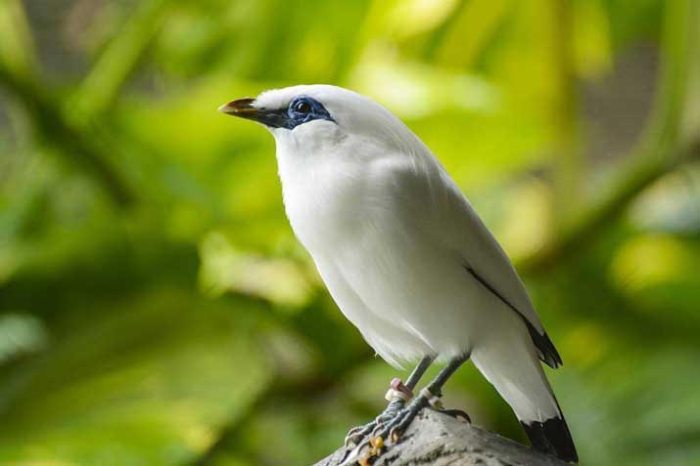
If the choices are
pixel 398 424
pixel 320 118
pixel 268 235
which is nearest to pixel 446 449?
pixel 398 424

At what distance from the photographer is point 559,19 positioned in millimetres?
1914

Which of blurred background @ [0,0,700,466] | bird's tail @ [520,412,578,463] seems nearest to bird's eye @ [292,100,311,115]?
bird's tail @ [520,412,578,463]

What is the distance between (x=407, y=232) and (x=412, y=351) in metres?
0.17

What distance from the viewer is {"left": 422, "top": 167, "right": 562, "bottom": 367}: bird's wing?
0.91 meters

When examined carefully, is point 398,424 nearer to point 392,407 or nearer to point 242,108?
point 392,407

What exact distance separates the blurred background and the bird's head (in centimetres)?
67

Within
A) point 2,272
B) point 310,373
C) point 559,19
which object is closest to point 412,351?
point 310,373

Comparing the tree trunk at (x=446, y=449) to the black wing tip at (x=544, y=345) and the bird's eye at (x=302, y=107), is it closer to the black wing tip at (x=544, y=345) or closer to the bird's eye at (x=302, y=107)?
the black wing tip at (x=544, y=345)

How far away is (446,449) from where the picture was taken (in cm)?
89

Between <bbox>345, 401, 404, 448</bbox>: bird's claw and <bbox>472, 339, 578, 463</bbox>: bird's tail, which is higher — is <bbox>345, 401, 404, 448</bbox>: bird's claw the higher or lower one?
the higher one

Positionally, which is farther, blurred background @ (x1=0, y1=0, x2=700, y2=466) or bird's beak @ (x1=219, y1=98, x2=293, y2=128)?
blurred background @ (x1=0, y1=0, x2=700, y2=466)

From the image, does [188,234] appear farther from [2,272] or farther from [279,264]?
[2,272]

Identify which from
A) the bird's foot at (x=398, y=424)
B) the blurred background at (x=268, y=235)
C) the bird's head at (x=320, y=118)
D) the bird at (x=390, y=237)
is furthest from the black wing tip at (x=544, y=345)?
the blurred background at (x=268, y=235)

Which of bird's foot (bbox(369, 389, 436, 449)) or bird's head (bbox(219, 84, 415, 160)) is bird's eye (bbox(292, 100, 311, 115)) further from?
bird's foot (bbox(369, 389, 436, 449))
